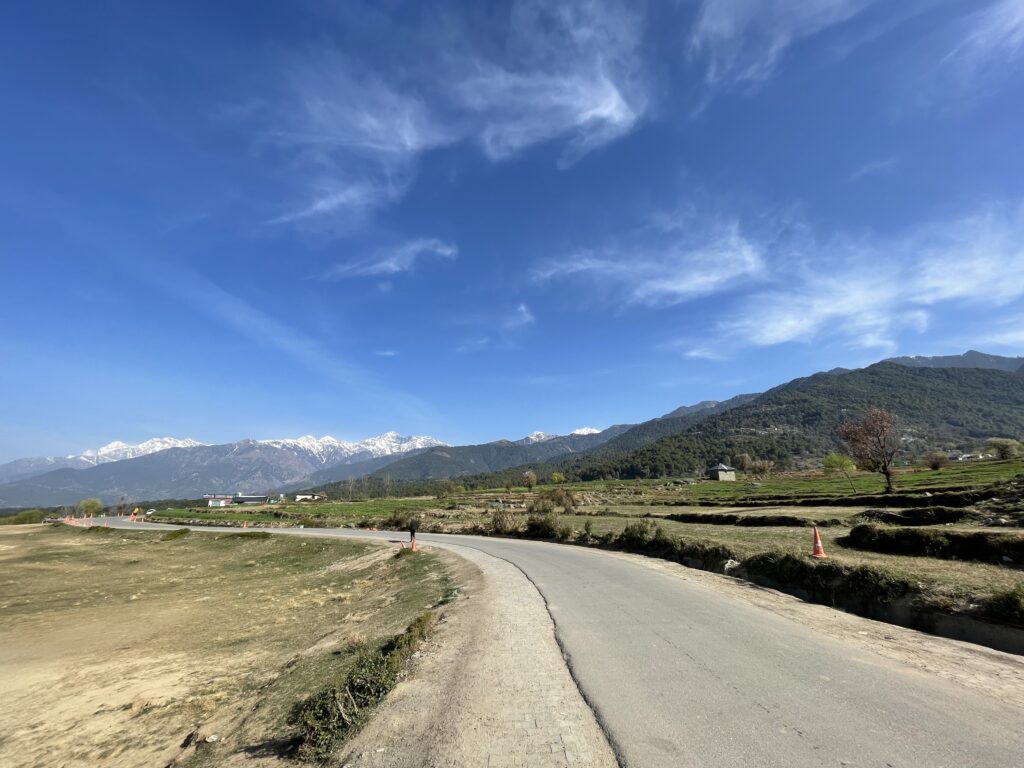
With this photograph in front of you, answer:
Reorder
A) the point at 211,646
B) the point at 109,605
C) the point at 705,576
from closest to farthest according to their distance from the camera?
the point at 211,646
the point at 705,576
the point at 109,605

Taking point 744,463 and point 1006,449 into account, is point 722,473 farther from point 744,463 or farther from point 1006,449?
point 1006,449

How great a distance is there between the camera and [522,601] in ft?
44.5

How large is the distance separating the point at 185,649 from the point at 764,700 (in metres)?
15.9

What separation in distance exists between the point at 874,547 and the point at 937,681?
1291 cm

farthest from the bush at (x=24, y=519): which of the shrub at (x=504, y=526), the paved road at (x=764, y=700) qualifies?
the paved road at (x=764, y=700)

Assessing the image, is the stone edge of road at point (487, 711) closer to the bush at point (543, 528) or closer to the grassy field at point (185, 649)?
the grassy field at point (185, 649)

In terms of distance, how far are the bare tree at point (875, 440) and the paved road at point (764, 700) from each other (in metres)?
53.6

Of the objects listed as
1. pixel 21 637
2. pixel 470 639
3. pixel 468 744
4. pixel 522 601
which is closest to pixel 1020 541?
pixel 522 601

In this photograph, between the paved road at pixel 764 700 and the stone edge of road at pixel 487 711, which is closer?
the paved road at pixel 764 700

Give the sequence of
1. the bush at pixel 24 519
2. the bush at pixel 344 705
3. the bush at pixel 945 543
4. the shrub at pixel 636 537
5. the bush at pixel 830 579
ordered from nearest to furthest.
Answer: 1. the bush at pixel 344 705
2. the bush at pixel 830 579
3. the bush at pixel 945 543
4. the shrub at pixel 636 537
5. the bush at pixel 24 519

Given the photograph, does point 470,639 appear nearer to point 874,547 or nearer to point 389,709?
point 389,709

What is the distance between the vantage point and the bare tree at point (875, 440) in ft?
173

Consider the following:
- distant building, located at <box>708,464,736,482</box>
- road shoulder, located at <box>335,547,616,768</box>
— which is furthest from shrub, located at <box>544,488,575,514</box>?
distant building, located at <box>708,464,736,482</box>

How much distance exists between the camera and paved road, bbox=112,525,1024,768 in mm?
4832
